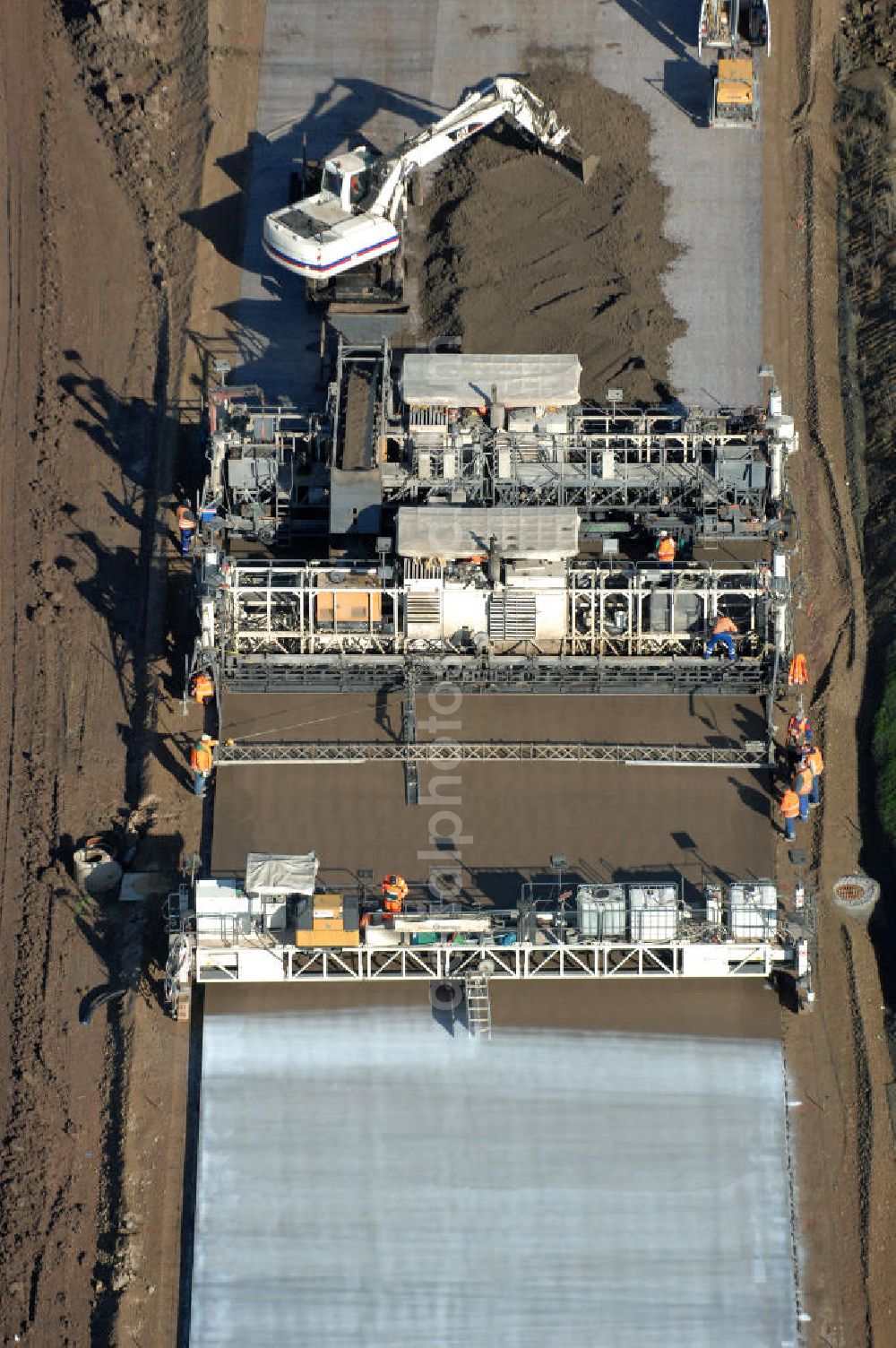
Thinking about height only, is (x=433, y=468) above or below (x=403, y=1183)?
above

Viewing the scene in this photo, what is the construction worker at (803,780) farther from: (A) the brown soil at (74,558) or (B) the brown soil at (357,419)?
(A) the brown soil at (74,558)

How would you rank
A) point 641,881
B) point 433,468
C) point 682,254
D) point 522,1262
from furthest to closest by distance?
point 682,254, point 433,468, point 641,881, point 522,1262

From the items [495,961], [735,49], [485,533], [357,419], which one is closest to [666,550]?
[485,533]

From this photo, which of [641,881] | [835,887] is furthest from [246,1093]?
[835,887]

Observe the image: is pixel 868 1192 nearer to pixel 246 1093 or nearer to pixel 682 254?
pixel 246 1093

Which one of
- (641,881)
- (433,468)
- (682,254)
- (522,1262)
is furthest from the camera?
(682,254)

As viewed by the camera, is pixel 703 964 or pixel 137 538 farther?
pixel 137 538
